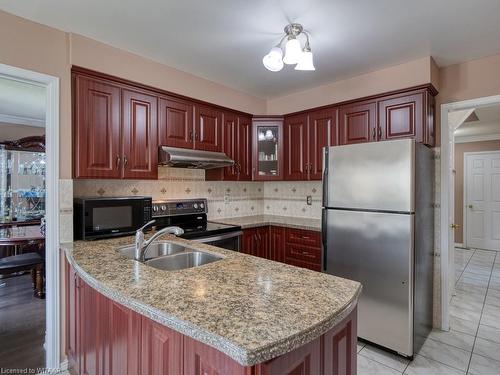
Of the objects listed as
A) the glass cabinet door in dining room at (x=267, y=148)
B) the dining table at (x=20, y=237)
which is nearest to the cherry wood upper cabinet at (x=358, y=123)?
the glass cabinet door in dining room at (x=267, y=148)

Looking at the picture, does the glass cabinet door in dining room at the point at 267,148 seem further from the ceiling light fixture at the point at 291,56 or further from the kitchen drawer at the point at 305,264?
the ceiling light fixture at the point at 291,56

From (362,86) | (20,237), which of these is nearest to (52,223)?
(20,237)

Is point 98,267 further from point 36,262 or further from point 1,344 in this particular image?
point 36,262

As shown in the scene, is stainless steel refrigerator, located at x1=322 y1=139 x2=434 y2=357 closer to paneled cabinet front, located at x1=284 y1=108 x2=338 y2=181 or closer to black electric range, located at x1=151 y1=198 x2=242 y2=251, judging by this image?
paneled cabinet front, located at x1=284 y1=108 x2=338 y2=181

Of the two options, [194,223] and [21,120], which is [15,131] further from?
[194,223]

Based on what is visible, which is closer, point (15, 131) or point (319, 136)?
point (319, 136)

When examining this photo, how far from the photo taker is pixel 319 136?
125 inches

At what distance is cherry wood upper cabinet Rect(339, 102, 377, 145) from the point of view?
2.75 m

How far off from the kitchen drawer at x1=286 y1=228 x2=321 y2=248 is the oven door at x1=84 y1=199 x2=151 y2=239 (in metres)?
1.54

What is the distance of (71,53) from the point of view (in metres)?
2.10

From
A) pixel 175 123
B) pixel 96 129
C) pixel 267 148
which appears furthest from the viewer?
pixel 267 148

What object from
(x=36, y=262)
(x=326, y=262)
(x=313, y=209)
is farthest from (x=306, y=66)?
(x=36, y=262)

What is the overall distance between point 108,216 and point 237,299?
158 cm

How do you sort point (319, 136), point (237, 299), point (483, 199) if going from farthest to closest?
1. point (483, 199)
2. point (319, 136)
3. point (237, 299)
